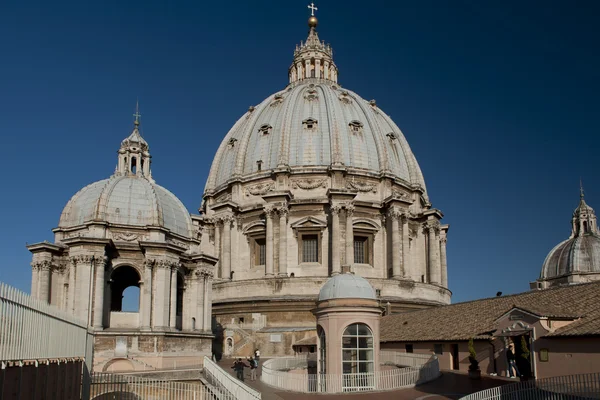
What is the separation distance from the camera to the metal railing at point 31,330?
13.6 metres

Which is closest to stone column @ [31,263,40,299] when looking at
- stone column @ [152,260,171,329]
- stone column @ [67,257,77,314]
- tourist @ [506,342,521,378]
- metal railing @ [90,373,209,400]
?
stone column @ [67,257,77,314]

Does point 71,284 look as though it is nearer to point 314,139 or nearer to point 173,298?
point 173,298

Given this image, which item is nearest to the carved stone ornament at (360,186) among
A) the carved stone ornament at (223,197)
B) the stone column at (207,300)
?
the carved stone ornament at (223,197)

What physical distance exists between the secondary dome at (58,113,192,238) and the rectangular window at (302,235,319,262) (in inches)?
642

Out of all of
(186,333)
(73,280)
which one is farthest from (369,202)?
(73,280)

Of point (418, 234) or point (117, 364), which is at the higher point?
point (418, 234)

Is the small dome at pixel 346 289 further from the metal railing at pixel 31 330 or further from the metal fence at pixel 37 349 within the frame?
the metal railing at pixel 31 330

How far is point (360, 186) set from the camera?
6406 centimetres

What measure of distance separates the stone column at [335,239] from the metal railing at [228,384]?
28224mm

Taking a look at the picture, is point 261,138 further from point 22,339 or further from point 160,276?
point 22,339

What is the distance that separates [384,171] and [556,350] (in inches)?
1575

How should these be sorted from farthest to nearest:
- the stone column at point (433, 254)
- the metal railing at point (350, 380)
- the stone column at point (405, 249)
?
the stone column at point (433, 254) → the stone column at point (405, 249) → the metal railing at point (350, 380)

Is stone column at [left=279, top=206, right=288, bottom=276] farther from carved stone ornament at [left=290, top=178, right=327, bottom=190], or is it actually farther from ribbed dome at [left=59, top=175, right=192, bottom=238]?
ribbed dome at [left=59, top=175, right=192, bottom=238]

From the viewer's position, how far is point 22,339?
578 inches
